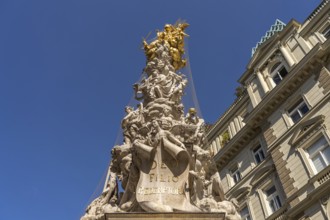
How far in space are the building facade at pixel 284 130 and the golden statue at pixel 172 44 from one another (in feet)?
34.4

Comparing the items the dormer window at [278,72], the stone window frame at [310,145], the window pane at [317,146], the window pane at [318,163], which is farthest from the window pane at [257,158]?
the dormer window at [278,72]

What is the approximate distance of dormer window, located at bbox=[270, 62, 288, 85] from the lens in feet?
82.2

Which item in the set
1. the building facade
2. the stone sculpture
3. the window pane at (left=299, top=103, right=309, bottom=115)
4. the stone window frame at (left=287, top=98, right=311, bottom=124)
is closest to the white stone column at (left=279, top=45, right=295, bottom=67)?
the building facade

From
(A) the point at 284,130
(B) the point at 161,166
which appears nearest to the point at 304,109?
(A) the point at 284,130

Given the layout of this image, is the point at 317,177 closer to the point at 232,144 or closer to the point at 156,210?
the point at 232,144

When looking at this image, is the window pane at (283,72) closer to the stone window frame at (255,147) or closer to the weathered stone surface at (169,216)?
the stone window frame at (255,147)

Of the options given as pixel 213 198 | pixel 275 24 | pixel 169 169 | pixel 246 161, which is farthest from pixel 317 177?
pixel 275 24

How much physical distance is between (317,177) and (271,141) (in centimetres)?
552

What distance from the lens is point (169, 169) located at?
6.30 meters

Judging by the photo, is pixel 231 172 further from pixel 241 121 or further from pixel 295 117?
pixel 295 117

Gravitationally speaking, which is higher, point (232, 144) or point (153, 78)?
point (232, 144)

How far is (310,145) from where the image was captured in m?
19.5

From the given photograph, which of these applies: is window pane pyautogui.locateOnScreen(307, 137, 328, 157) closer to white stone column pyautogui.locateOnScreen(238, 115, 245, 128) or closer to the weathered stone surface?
white stone column pyautogui.locateOnScreen(238, 115, 245, 128)

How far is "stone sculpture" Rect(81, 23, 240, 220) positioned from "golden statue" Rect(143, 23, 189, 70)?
2391mm
